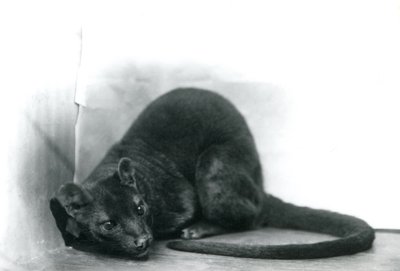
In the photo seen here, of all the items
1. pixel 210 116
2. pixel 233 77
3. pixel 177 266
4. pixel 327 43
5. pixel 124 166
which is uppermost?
pixel 327 43

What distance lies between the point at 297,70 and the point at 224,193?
1.10 meters

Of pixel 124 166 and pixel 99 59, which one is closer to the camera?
pixel 124 166

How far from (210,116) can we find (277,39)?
753 mm

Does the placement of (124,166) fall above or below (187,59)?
below

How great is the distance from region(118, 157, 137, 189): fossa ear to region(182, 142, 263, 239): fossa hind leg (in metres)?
0.54

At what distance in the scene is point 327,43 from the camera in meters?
3.67

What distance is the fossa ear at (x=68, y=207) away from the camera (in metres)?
2.92

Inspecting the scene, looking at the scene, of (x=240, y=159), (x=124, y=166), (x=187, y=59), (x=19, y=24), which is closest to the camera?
(x=19, y=24)

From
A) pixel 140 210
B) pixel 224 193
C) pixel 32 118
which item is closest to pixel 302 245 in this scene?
pixel 224 193

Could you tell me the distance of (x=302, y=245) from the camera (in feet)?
9.34

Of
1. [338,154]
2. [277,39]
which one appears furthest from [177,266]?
[277,39]

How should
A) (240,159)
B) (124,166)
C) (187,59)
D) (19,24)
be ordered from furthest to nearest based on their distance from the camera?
(187,59), (240,159), (124,166), (19,24)

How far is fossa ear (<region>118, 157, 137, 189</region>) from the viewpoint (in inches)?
124

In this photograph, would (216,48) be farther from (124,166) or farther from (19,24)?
(19,24)
